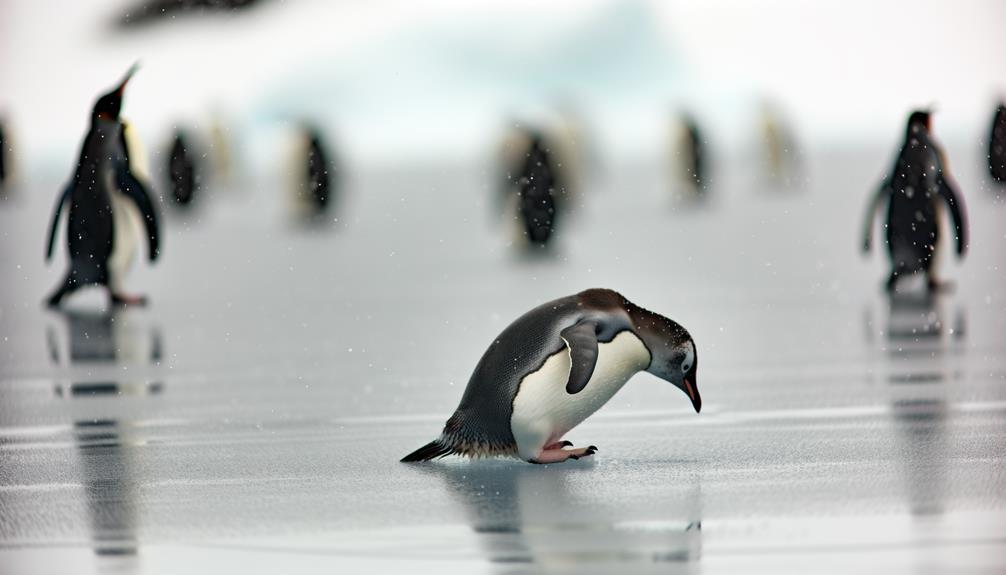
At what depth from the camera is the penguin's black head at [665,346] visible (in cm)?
454

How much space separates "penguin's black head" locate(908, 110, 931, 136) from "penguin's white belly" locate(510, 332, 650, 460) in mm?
5411

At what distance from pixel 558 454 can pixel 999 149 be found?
21.1 m

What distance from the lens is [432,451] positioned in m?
4.55

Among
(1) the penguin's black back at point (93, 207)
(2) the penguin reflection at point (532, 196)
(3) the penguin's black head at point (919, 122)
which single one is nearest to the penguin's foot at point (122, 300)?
(1) the penguin's black back at point (93, 207)

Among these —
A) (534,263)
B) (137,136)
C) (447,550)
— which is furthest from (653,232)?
(447,550)

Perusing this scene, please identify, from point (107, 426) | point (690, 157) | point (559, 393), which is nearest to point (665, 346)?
point (559, 393)

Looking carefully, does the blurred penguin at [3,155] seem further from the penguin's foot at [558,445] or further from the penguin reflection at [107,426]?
the penguin's foot at [558,445]

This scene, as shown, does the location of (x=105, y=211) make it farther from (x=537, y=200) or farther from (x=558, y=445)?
(x=558, y=445)

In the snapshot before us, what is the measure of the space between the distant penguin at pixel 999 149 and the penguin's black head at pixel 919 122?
1339cm

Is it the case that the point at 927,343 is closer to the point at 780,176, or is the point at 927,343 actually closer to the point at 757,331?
the point at 757,331

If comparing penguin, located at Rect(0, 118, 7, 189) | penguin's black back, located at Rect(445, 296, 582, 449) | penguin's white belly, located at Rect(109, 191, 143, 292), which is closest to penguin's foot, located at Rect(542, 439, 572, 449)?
penguin's black back, located at Rect(445, 296, 582, 449)

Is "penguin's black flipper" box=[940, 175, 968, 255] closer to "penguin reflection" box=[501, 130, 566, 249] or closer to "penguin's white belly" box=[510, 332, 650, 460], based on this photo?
"penguin reflection" box=[501, 130, 566, 249]

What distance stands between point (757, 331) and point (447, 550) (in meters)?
4.43

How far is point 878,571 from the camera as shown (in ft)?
10.6
